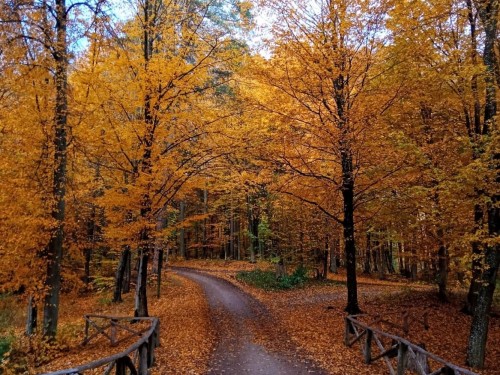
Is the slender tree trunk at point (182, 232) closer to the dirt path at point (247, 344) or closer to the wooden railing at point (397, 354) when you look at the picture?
the dirt path at point (247, 344)

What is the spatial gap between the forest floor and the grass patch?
36.7 inches

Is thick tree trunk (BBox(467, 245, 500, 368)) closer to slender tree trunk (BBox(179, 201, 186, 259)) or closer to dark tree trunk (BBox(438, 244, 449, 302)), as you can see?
dark tree trunk (BBox(438, 244, 449, 302))

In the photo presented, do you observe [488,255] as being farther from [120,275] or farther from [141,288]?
[120,275]

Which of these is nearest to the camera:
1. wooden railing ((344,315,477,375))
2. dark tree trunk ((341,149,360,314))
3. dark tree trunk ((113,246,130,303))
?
wooden railing ((344,315,477,375))

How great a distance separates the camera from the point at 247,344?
426 inches

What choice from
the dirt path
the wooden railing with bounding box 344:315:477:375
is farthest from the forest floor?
the wooden railing with bounding box 344:315:477:375

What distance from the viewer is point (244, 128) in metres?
15.2

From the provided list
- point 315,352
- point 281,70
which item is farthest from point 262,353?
point 281,70

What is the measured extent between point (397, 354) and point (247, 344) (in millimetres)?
4217

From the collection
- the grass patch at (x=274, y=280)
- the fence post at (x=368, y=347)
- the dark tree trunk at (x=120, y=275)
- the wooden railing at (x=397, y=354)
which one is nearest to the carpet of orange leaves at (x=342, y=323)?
the fence post at (x=368, y=347)

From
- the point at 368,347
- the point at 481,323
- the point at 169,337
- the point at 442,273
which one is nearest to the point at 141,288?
the point at 169,337

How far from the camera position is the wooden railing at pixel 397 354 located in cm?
645

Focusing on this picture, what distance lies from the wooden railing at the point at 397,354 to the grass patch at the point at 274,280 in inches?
423

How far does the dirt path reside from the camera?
8812mm
